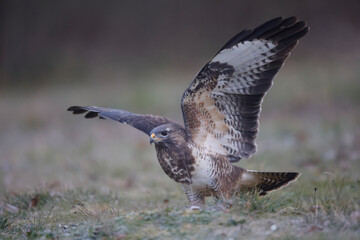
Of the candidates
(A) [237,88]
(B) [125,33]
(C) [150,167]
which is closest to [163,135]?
(A) [237,88]

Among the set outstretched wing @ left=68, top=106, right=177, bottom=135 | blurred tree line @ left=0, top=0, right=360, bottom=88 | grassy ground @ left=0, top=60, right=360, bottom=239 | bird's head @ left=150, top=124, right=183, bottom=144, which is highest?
blurred tree line @ left=0, top=0, right=360, bottom=88

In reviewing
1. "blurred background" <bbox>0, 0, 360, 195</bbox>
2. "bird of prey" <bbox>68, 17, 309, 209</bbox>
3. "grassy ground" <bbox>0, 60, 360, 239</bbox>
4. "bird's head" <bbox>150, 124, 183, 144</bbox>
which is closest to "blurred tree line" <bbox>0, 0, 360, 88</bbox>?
"blurred background" <bbox>0, 0, 360, 195</bbox>

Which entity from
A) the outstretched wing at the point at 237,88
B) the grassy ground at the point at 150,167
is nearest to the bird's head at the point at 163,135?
the outstretched wing at the point at 237,88

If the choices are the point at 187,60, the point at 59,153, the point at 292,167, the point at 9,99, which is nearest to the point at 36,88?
the point at 9,99

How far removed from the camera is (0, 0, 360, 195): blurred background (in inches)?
364

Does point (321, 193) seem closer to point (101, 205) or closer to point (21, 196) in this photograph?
point (101, 205)

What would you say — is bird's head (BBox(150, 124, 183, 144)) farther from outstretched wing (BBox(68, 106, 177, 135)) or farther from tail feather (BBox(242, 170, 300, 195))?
tail feather (BBox(242, 170, 300, 195))

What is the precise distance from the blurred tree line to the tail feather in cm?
1230

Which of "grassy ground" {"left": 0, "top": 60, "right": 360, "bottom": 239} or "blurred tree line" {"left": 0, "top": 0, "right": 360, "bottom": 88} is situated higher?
"blurred tree line" {"left": 0, "top": 0, "right": 360, "bottom": 88}

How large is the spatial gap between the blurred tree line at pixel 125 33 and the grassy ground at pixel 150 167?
1.37 metres

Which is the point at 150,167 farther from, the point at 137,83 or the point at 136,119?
the point at 137,83

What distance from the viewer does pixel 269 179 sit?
224 inches

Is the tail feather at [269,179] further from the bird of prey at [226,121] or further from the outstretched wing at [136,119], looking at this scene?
the outstretched wing at [136,119]

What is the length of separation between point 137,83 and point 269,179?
46.3ft
